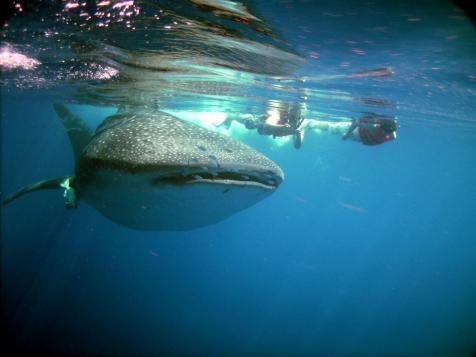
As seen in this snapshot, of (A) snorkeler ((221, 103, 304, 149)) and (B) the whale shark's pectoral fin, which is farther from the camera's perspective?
(A) snorkeler ((221, 103, 304, 149))

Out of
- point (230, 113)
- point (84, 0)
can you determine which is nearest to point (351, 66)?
point (84, 0)

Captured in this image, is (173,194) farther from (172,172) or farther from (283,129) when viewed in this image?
(283,129)

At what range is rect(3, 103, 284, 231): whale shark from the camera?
4105mm

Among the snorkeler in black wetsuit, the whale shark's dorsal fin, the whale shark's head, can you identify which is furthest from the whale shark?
the snorkeler in black wetsuit

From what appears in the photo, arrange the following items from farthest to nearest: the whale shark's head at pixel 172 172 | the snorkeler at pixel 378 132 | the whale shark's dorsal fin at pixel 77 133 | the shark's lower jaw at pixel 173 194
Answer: the whale shark's dorsal fin at pixel 77 133 < the snorkeler at pixel 378 132 < the shark's lower jaw at pixel 173 194 < the whale shark's head at pixel 172 172

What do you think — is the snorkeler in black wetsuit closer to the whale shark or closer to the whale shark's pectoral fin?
the whale shark

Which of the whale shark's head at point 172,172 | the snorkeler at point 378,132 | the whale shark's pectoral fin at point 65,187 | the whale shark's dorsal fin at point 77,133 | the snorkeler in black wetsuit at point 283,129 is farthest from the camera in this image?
the snorkeler in black wetsuit at point 283,129

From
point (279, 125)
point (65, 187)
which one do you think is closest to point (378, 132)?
point (279, 125)

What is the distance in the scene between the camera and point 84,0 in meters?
4.66

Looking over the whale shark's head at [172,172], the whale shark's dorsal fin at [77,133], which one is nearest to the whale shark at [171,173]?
the whale shark's head at [172,172]

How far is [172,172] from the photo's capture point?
4.07 meters

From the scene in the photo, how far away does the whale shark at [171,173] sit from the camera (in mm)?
4105

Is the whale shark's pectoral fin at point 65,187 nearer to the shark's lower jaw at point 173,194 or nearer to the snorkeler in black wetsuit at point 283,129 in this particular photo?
the shark's lower jaw at point 173,194

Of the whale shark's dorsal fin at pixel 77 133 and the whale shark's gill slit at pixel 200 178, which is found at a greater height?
the whale shark's gill slit at pixel 200 178
